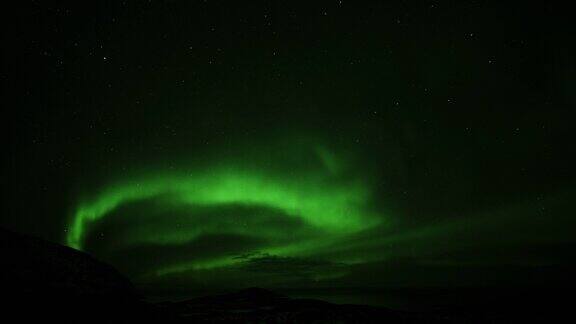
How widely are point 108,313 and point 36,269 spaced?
5754mm

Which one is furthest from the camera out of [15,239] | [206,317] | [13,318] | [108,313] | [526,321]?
[526,321]

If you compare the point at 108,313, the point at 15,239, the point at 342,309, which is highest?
the point at 15,239

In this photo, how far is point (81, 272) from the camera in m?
20.8

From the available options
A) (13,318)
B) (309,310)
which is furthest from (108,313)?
(309,310)

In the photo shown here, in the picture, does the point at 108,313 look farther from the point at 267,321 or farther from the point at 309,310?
the point at 309,310

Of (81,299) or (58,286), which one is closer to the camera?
(81,299)

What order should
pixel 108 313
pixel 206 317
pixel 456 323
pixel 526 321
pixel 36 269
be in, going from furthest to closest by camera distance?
1. pixel 526 321
2. pixel 456 323
3. pixel 206 317
4. pixel 36 269
5. pixel 108 313

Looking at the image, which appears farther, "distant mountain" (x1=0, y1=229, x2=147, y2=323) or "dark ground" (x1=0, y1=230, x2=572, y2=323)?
"dark ground" (x1=0, y1=230, x2=572, y2=323)

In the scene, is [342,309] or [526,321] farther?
[526,321]

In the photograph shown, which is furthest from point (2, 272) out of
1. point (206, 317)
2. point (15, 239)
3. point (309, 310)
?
point (309, 310)

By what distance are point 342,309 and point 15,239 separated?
20404 mm

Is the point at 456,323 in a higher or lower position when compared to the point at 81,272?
lower

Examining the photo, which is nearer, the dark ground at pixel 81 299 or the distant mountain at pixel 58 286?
the distant mountain at pixel 58 286

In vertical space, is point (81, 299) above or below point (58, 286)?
below
